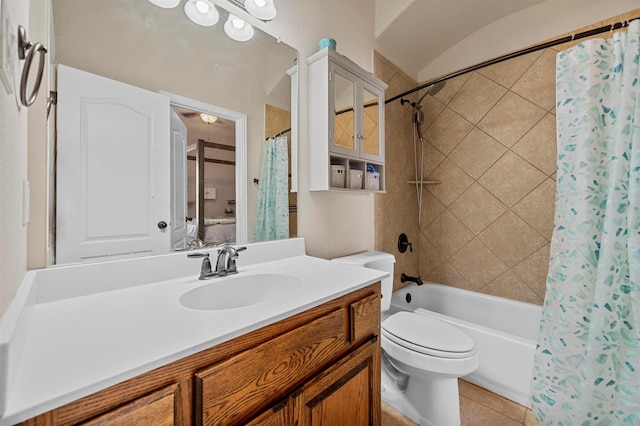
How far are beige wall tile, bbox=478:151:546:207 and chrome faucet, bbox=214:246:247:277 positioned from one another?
2.07 m

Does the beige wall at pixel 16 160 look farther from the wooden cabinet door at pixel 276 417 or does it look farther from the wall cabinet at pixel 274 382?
the wooden cabinet door at pixel 276 417

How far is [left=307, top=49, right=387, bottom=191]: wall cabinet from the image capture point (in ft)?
4.72

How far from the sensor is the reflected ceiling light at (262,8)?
1.25 metres

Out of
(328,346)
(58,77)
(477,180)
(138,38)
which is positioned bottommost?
(328,346)

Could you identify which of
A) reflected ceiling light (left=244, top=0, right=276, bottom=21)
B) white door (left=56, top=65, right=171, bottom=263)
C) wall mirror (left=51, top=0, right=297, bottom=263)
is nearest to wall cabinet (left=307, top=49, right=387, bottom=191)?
wall mirror (left=51, top=0, right=297, bottom=263)

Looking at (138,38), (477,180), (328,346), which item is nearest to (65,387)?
(328,346)

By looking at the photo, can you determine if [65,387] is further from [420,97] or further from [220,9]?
[420,97]

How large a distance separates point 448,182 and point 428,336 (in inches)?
59.1

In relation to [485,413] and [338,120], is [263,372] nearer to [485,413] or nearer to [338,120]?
[338,120]

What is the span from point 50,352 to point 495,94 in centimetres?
277

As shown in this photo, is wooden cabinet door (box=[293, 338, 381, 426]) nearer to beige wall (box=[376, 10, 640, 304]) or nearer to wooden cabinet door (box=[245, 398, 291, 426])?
wooden cabinet door (box=[245, 398, 291, 426])

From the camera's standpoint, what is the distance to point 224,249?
3.41 feet

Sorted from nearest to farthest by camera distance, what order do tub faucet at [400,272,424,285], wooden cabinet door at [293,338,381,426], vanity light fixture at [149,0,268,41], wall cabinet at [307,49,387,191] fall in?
1. wooden cabinet door at [293,338,381,426]
2. vanity light fixture at [149,0,268,41]
3. wall cabinet at [307,49,387,191]
4. tub faucet at [400,272,424,285]

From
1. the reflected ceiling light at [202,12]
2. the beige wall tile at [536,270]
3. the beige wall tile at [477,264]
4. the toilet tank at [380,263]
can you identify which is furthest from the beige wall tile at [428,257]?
the reflected ceiling light at [202,12]
